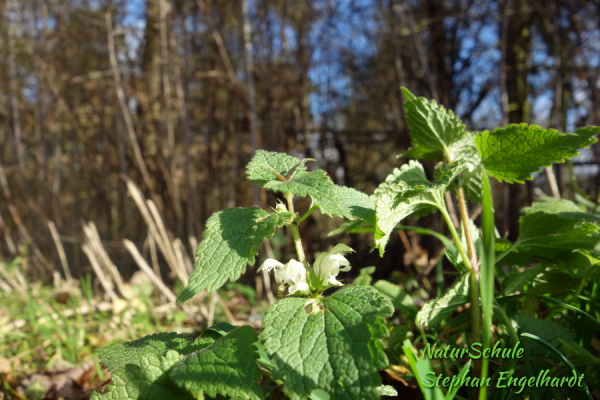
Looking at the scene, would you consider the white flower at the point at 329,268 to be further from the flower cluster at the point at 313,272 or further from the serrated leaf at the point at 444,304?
the serrated leaf at the point at 444,304

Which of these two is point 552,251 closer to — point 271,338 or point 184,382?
point 271,338

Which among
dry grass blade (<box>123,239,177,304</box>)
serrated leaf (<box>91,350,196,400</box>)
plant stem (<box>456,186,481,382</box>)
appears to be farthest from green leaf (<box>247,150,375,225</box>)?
dry grass blade (<box>123,239,177,304</box>)

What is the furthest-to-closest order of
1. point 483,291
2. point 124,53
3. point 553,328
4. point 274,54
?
1. point 124,53
2. point 274,54
3. point 553,328
4. point 483,291

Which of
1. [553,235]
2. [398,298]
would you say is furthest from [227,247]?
[553,235]

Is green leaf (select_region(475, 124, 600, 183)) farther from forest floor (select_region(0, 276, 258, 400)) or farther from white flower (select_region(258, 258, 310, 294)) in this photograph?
forest floor (select_region(0, 276, 258, 400))

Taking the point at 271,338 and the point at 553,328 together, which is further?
the point at 553,328

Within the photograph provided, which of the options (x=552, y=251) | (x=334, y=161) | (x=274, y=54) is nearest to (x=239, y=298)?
(x=334, y=161)

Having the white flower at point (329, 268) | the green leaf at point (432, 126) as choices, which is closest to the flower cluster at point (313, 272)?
the white flower at point (329, 268)
